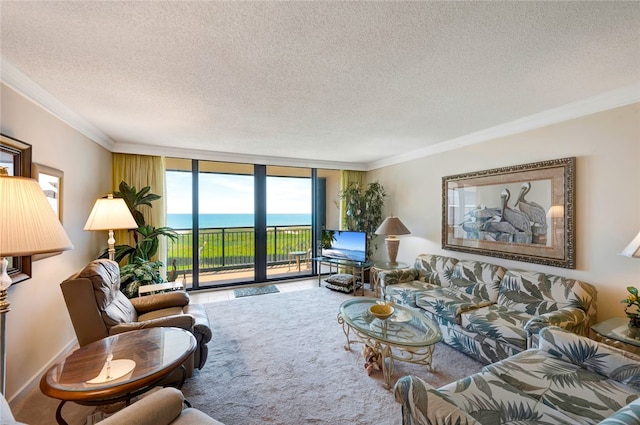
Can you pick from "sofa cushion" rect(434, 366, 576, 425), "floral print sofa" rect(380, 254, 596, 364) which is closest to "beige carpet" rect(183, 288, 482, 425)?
"floral print sofa" rect(380, 254, 596, 364)

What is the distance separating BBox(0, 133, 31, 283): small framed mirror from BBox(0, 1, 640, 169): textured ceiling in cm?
55

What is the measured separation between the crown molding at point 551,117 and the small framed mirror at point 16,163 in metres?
4.51

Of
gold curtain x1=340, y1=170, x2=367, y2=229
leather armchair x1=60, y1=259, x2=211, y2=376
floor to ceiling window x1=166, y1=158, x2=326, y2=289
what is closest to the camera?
leather armchair x1=60, y1=259, x2=211, y2=376

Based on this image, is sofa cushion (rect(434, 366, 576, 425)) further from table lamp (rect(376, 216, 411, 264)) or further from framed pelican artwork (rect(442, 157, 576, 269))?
table lamp (rect(376, 216, 411, 264))

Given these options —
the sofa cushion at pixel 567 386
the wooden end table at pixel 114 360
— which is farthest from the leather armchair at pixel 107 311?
the sofa cushion at pixel 567 386

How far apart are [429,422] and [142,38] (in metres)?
2.54

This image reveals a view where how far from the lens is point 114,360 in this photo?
152cm

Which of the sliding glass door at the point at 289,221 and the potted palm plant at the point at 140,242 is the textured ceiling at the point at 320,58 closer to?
the potted palm plant at the point at 140,242

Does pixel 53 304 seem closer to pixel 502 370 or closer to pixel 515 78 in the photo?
pixel 502 370

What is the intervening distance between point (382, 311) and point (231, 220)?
397 cm

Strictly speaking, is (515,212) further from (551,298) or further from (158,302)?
(158,302)

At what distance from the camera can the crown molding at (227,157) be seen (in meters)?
4.05

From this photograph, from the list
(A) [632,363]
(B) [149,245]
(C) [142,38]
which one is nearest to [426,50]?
(C) [142,38]

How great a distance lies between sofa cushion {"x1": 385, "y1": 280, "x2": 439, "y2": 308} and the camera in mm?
3191
